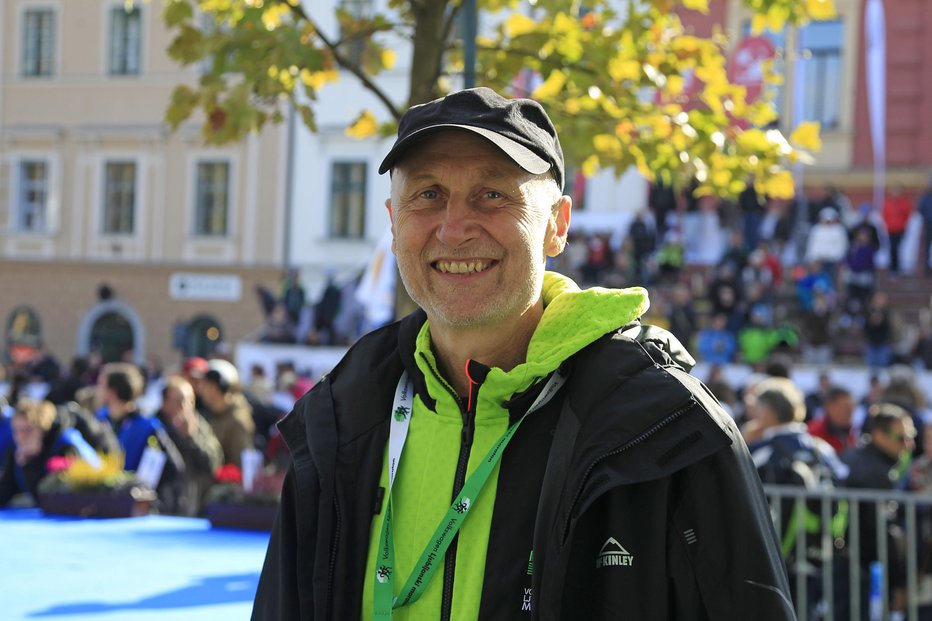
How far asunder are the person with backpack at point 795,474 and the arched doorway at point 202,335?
2421 centimetres

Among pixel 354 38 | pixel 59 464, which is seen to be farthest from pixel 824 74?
pixel 59 464

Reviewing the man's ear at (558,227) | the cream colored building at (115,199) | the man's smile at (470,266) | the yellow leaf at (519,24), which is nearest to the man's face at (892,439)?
the yellow leaf at (519,24)

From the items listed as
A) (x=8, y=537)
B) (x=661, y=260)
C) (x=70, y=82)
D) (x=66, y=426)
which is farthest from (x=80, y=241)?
(x=8, y=537)

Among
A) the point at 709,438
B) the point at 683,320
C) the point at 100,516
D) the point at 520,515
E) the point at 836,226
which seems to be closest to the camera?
the point at 709,438

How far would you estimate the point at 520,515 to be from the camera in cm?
233

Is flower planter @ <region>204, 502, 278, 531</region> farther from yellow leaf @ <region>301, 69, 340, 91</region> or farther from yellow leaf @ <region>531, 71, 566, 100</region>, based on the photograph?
yellow leaf @ <region>531, 71, 566, 100</region>

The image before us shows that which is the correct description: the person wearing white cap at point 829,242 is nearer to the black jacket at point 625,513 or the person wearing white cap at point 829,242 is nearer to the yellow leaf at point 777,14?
the yellow leaf at point 777,14

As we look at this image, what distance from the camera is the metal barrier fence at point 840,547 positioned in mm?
6879

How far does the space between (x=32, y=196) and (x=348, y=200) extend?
29.6 feet

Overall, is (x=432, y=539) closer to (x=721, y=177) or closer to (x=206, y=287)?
(x=721, y=177)

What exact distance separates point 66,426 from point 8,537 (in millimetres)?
2746

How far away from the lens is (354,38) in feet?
21.5

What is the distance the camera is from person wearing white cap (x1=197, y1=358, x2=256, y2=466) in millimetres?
8625

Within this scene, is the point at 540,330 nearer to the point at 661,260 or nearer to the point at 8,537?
the point at 8,537
